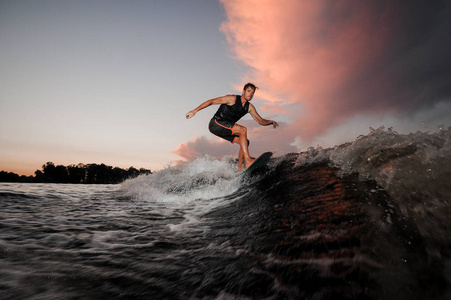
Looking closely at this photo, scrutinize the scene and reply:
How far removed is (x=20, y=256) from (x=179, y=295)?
1.69 metres

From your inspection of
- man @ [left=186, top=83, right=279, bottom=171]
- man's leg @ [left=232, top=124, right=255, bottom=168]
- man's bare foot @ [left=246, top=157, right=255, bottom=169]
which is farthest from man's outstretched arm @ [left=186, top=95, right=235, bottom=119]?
man's bare foot @ [left=246, top=157, right=255, bottom=169]

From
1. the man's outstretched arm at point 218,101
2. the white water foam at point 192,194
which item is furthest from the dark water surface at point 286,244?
the man's outstretched arm at point 218,101

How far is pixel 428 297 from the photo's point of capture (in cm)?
107

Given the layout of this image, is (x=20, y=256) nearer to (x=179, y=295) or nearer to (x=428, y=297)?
(x=179, y=295)

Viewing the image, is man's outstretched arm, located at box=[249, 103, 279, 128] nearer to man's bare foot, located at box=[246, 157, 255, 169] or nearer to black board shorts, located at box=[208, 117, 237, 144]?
black board shorts, located at box=[208, 117, 237, 144]

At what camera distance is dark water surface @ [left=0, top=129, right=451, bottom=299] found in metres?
1.29

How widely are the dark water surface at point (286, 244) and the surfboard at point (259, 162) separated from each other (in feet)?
7.61

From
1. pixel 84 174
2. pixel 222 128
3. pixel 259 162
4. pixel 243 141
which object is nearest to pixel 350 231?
pixel 259 162

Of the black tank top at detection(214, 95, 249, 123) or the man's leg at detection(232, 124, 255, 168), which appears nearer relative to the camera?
the man's leg at detection(232, 124, 255, 168)

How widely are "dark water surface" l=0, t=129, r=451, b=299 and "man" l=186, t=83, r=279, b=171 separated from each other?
10.2ft

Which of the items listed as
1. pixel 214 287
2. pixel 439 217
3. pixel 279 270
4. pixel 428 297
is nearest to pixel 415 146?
pixel 439 217

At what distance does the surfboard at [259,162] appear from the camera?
572cm

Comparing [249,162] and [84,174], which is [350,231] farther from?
[84,174]

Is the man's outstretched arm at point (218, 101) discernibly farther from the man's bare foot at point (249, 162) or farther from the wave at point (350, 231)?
the wave at point (350, 231)
